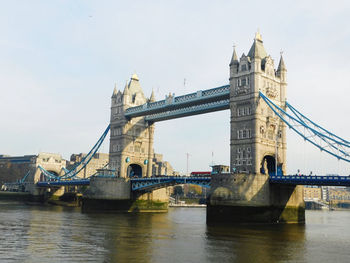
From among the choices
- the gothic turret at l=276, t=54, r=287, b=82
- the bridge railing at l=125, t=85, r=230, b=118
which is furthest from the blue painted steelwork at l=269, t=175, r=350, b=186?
the gothic turret at l=276, t=54, r=287, b=82

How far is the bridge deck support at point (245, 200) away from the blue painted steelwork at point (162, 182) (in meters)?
9.02

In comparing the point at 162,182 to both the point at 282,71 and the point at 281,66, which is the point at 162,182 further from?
the point at 281,66

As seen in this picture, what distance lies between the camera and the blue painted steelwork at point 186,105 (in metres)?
66.6

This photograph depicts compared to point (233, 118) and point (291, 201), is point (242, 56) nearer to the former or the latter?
point (233, 118)

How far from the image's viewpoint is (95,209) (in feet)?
241

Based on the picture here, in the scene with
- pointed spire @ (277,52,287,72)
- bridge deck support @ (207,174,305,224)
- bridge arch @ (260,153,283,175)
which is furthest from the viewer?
pointed spire @ (277,52,287,72)

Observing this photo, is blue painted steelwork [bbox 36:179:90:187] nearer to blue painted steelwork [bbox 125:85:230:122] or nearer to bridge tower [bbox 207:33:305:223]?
blue painted steelwork [bbox 125:85:230:122]

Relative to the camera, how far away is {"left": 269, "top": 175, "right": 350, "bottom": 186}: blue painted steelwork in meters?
46.4

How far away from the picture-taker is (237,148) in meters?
60.0

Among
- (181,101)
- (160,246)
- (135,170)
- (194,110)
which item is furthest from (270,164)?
(160,246)

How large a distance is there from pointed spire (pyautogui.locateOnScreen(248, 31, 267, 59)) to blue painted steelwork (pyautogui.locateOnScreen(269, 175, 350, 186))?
66.0ft

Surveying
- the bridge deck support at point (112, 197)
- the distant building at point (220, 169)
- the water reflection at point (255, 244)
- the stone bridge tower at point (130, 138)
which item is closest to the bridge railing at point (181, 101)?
the stone bridge tower at point (130, 138)

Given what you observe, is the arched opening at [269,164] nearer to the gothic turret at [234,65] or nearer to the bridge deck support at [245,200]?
the bridge deck support at [245,200]

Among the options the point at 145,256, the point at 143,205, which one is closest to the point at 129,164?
the point at 143,205
